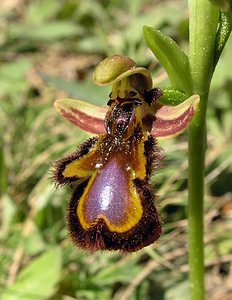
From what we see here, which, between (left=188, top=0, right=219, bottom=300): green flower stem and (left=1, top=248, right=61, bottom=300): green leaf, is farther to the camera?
(left=1, top=248, right=61, bottom=300): green leaf

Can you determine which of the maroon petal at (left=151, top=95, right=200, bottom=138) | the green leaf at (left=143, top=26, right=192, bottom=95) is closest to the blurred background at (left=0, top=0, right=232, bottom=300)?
the maroon petal at (left=151, top=95, right=200, bottom=138)

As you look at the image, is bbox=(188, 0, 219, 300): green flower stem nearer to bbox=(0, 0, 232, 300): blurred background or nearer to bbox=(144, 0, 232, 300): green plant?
bbox=(144, 0, 232, 300): green plant

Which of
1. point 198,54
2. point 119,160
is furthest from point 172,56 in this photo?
point 119,160

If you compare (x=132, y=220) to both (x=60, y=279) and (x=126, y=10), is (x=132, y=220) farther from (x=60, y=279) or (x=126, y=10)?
(x=126, y=10)

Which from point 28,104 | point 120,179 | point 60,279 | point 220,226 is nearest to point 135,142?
point 120,179

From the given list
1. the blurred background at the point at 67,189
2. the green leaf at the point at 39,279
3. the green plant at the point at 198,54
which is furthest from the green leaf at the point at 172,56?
the green leaf at the point at 39,279

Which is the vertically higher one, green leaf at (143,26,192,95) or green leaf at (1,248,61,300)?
green leaf at (143,26,192,95)
